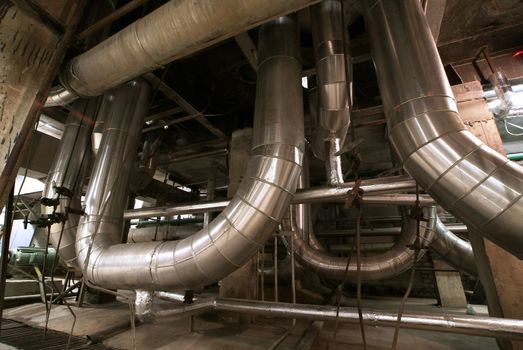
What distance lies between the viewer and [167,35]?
3.63 feet

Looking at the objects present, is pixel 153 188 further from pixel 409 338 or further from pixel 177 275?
pixel 409 338

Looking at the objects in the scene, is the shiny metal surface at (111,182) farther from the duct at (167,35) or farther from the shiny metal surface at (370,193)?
the shiny metal surface at (370,193)

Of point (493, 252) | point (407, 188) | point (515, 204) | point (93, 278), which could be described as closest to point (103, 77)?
point (93, 278)

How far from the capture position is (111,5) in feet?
6.16

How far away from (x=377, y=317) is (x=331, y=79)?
4.31ft

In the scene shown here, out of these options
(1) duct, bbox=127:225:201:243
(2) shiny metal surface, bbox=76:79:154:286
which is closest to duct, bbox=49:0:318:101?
(2) shiny metal surface, bbox=76:79:154:286

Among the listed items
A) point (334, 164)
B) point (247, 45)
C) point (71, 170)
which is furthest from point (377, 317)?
point (71, 170)

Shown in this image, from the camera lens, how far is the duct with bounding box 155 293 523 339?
1.09 m

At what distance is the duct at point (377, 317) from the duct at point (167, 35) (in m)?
1.20

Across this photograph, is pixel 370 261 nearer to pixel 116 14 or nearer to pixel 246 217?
pixel 246 217

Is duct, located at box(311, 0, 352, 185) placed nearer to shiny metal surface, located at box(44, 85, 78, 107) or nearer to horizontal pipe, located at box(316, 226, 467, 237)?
shiny metal surface, located at box(44, 85, 78, 107)

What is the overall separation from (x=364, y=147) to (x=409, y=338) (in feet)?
7.30

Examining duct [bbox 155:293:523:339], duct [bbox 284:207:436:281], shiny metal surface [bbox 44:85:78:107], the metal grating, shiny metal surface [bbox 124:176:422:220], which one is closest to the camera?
duct [bbox 155:293:523:339]

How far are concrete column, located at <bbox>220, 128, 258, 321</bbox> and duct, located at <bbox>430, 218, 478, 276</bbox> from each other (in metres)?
1.98
